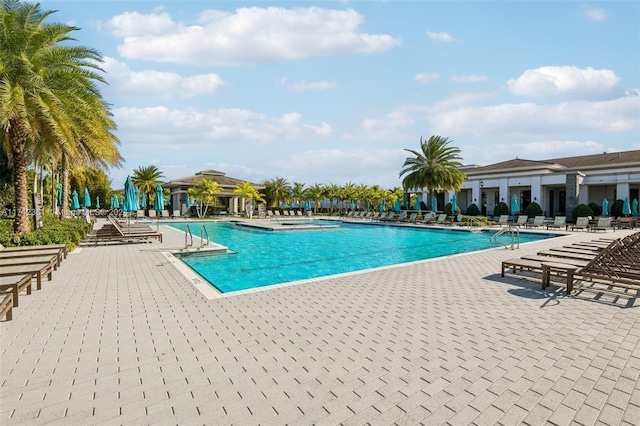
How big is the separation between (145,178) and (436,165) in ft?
110

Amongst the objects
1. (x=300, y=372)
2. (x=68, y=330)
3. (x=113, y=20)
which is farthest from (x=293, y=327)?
(x=113, y=20)

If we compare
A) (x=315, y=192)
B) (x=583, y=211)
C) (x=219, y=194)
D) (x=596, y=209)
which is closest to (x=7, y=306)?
(x=583, y=211)

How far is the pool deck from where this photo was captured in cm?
300

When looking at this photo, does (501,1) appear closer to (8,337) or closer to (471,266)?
(471,266)

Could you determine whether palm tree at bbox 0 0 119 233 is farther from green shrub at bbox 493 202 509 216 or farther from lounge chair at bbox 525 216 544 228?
green shrub at bbox 493 202 509 216

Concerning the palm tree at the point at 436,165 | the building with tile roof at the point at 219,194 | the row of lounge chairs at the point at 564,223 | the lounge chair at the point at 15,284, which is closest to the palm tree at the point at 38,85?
the lounge chair at the point at 15,284

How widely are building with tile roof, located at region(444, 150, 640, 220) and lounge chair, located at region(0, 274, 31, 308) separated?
33.9m

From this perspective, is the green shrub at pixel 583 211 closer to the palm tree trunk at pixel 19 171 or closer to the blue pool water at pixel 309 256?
the blue pool water at pixel 309 256

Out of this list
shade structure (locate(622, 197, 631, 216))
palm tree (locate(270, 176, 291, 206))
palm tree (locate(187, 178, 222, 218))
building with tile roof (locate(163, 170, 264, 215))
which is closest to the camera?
shade structure (locate(622, 197, 631, 216))

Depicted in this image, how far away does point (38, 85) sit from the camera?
11.0 meters

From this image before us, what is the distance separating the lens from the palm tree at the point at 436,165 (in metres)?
30.1

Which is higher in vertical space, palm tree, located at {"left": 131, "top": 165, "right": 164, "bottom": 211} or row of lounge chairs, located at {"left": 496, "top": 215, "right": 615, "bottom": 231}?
palm tree, located at {"left": 131, "top": 165, "right": 164, "bottom": 211}

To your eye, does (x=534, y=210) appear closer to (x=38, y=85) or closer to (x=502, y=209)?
(x=502, y=209)

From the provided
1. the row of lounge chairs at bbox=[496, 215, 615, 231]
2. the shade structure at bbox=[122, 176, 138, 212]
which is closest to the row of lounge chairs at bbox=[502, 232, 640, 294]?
the row of lounge chairs at bbox=[496, 215, 615, 231]
